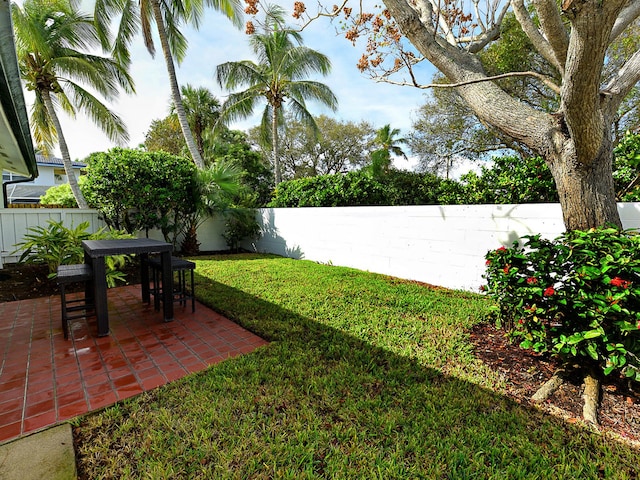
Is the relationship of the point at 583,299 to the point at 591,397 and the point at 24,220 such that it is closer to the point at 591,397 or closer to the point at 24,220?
the point at 591,397

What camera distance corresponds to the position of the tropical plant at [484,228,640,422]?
2033 mm

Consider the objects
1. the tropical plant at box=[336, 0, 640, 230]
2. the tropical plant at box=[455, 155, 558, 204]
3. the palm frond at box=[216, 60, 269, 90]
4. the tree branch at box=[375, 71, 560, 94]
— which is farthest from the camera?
the palm frond at box=[216, 60, 269, 90]

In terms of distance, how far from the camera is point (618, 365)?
6.47 feet

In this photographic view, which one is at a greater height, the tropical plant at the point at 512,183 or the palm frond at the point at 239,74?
the palm frond at the point at 239,74

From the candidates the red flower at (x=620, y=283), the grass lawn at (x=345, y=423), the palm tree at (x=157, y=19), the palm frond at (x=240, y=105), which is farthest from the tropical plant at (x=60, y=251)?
the palm frond at (x=240, y=105)

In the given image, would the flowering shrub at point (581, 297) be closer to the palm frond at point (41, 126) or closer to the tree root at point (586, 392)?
A: the tree root at point (586, 392)

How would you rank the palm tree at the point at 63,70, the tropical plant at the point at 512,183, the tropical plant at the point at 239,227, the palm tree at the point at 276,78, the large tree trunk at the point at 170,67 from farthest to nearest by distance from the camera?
the palm tree at the point at 276,78
the tropical plant at the point at 239,227
the large tree trunk at the point at 170,67
the palm tree at the point at 63,70
the tropical plant at the point at 512,183

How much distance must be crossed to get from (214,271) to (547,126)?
19.9 feet

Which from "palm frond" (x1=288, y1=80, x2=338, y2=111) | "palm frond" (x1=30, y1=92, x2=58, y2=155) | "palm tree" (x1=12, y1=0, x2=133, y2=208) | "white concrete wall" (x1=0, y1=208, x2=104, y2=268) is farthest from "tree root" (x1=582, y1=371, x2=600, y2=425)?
"palm frond" (x1=30, y1=92, x2=58, y2=155)

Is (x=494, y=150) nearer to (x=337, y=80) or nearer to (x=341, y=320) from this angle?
(x=337, y=80)

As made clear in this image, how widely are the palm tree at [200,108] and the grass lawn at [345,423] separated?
17025mm

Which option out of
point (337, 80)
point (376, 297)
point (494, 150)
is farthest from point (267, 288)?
point (337, 80)

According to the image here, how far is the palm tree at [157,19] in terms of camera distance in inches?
377

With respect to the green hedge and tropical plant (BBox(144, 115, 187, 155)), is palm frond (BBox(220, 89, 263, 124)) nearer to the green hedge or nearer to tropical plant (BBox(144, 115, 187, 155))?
the green hedge
